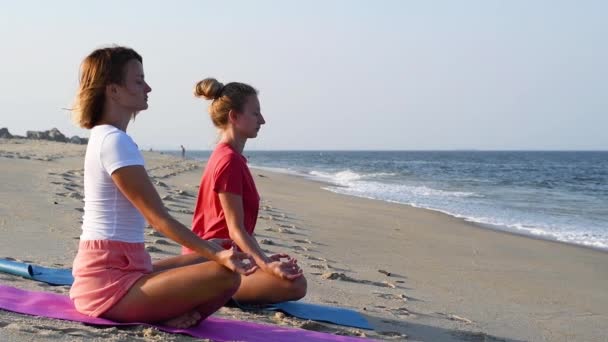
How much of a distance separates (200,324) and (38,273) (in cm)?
148

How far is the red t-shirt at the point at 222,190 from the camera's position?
4.12m

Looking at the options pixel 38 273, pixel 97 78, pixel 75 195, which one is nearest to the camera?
pixel 97 78

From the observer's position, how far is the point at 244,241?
4.00 meters

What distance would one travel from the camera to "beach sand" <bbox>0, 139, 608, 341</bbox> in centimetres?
435

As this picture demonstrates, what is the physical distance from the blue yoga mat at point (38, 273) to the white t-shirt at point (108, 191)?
4.00 ft

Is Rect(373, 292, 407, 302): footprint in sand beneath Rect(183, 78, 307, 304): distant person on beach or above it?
beneath

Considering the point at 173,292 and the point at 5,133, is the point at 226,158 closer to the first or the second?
the point at 173,292

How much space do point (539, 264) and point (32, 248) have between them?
5855 millimetres

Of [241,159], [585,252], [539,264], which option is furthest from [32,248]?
[585,252]

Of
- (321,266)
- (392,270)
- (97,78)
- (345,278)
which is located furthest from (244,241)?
(392,270)

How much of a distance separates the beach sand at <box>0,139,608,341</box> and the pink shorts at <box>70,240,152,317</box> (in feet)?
0.51

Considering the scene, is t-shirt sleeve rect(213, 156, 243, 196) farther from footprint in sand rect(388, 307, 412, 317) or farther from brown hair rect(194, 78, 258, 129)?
footprint in sand rect(388, 307, 412, 317)

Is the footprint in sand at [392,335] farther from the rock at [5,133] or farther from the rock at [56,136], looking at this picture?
the rock at [56,136]

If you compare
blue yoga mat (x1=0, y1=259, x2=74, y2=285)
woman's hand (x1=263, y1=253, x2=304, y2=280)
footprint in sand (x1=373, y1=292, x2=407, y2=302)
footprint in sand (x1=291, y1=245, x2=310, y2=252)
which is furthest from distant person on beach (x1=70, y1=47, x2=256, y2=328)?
footprint in sand (x1=291, y1=245, x2=310, y2=252)
